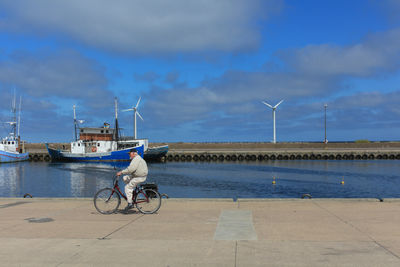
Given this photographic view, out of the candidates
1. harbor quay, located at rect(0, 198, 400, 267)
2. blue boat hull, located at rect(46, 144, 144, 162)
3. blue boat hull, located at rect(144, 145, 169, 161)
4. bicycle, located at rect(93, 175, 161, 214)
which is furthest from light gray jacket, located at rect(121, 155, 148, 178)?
blue boat hull, located at rect(144, 145, 169, 161)

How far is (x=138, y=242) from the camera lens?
8.02 meters

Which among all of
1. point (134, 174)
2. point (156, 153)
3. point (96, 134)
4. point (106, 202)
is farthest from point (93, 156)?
point (134, 174)

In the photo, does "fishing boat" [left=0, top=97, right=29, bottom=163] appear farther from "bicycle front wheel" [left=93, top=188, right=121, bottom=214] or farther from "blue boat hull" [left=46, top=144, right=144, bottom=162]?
"bicycle front wheel" [left=93, top=188, right=121, bottom=214]

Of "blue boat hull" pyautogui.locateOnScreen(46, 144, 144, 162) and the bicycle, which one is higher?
"blue boat hull" pyautogui.locateOnScreen(46, 144, 144, 162)

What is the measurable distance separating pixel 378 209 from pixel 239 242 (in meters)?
6.22

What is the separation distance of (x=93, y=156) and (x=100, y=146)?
9.53 ft

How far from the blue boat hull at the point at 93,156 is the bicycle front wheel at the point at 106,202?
6364 centimetres

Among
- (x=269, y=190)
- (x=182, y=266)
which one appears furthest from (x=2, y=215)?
(x=269, y=190)

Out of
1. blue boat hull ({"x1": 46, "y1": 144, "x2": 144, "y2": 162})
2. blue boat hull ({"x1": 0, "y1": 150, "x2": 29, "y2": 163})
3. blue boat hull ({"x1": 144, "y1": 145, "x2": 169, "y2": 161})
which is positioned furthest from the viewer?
blue boat hull ({"x1": 46, "y1": 144, "x2": 144, "y2": 162})

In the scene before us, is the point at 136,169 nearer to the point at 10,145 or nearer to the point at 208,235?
the point at 208,235

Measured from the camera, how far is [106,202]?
1188cm

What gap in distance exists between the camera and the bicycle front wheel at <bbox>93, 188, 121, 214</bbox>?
1178cm

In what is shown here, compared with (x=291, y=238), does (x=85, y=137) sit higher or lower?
higher

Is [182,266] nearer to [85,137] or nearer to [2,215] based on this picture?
[2,215]
